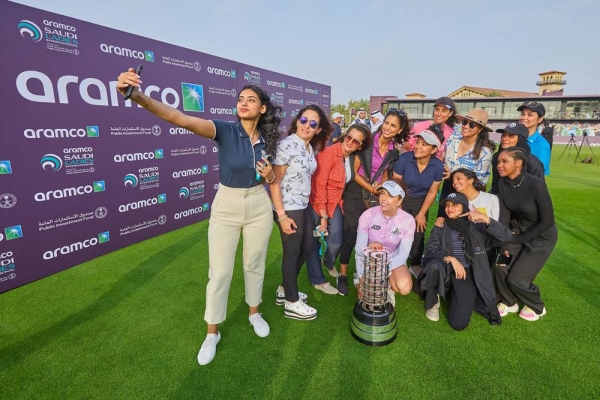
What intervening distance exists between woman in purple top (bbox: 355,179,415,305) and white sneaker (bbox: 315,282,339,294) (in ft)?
2.31

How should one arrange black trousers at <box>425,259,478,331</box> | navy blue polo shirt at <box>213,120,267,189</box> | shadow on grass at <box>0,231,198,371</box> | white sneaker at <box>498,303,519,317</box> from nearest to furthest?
navy blue polo shirt at <box>213,120,267,189</box>, shadow on grass at <box>0,231,198,371</box>, black trousers at <box>425,259,478,331</box>, white sneaker at <box>498,303,519,317</box>

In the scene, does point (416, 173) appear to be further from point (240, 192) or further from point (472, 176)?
point (240, 192)

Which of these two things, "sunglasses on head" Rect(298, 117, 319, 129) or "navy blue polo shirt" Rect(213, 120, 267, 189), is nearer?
"navy blue polo shirt" Rect(213, 120, 267, 189)

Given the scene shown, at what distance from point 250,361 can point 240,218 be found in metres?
1.24

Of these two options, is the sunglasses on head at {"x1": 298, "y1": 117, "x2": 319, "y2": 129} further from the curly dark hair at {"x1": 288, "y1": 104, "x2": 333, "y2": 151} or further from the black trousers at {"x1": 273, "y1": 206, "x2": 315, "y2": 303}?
the black trousers at {"x1": 273, "y1": 206, "x2": 315, "y2": 303}

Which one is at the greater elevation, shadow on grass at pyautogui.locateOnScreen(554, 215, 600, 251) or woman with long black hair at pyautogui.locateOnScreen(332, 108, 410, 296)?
woman with long black hair at pyautogui.locateOnScreen(332, 108, 410, 296)

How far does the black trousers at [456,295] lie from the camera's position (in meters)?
3.24

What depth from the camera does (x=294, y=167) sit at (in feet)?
9.93

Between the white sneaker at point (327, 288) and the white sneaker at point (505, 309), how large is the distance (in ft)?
5.92

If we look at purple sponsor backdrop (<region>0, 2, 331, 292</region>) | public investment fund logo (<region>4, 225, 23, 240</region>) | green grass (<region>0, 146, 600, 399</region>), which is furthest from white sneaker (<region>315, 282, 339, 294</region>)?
public investment fund logo (<region>4, 225, 23, 240</region>)

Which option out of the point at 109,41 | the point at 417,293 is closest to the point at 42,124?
the point at 109,41

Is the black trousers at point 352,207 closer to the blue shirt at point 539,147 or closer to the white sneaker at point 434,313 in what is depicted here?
the white sneaker at point 434,313

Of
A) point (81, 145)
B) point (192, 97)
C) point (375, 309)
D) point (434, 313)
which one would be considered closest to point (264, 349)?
point (375, 309)

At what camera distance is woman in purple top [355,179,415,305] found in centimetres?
335
